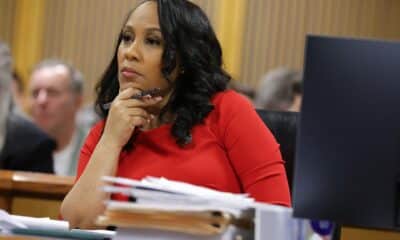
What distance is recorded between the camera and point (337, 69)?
5.59 feet

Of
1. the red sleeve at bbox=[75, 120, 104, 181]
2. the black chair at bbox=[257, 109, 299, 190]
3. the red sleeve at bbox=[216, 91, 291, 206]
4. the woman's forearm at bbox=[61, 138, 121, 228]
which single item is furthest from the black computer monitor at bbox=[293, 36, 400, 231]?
the black chair at bbox=[257, 109, 299, 190]

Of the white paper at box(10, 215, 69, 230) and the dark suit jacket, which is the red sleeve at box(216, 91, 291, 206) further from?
the dark suit jacket

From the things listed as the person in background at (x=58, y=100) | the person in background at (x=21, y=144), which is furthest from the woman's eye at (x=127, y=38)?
the person in background at (x=58, y=100)

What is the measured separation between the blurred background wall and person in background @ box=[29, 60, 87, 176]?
49.2 inches

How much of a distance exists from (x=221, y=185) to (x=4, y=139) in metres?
1.99

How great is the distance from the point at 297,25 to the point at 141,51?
13.7ft

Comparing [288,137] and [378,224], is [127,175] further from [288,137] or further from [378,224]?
[378,224]

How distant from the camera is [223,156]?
2.33 meters

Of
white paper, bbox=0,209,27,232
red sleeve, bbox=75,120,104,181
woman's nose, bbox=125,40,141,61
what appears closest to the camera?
white paper, bbox=0,209,27,232

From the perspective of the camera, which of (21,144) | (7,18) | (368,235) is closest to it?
(368,235)

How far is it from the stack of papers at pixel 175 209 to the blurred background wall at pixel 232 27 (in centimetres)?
465

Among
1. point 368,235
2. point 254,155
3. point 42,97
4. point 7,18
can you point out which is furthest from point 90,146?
point 7,18

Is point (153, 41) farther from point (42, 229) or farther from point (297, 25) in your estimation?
point (297, 25)

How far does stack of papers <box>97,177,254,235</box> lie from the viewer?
67.0 inches
